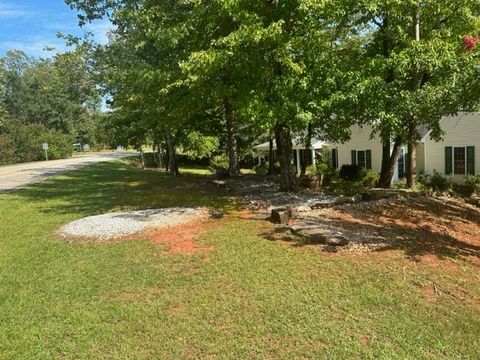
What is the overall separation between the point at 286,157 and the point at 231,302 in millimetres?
8634

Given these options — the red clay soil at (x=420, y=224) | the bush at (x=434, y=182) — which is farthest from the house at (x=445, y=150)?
the red clay soil at (x=420, y=224)

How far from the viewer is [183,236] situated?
924 centimetres

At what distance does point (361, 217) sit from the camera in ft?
33.0

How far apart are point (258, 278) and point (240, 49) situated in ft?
20.9

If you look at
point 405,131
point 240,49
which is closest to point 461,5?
point 405,131

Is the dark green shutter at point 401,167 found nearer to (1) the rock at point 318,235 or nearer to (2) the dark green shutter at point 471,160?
(2) the dark green shutter at point 471,160

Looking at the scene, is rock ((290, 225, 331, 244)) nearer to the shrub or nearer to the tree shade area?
the tree shade area

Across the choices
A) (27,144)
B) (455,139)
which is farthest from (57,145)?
(455,139)

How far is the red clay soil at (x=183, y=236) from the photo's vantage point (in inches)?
329

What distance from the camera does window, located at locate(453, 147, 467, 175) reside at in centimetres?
1998

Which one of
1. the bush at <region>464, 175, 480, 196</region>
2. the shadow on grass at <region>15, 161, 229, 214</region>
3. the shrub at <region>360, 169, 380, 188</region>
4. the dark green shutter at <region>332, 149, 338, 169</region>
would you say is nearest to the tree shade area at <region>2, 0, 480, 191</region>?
the shadow on grass at <region>15, 161, 229, 214</region>

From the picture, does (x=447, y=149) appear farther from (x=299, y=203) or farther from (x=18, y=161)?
(x=18, y=161)

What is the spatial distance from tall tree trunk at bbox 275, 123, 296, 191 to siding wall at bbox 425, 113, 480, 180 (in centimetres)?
908

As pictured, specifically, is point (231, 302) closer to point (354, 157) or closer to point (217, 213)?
point (217, 213)
